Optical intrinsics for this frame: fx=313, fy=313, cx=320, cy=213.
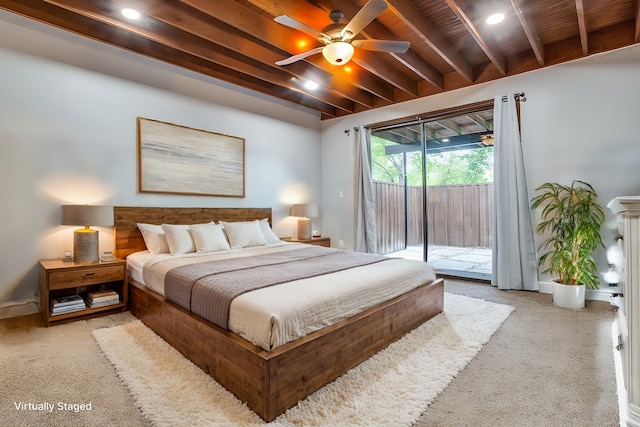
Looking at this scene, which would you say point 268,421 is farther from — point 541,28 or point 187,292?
point 541,28

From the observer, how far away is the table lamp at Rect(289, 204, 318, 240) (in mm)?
4867

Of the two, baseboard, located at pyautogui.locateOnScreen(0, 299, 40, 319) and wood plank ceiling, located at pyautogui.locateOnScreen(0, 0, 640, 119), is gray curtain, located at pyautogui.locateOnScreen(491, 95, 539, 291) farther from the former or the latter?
baseboard, located at pyautogui.locateOnScreen(0, 299, 40, 319)

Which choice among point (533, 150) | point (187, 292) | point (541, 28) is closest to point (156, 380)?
point (187, 292)

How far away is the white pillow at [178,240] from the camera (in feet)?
10.7

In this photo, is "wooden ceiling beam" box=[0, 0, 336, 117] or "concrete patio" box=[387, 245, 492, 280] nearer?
"wooden ceiling beam" box=[0, 0, 336, 117]

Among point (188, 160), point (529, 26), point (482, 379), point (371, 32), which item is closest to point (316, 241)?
point (188, 160)

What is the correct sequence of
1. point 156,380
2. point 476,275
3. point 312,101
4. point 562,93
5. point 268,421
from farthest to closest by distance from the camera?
1. point 312,101
2. point 476,275
3. point 562,93
4. point 156,380
5. point 268,421

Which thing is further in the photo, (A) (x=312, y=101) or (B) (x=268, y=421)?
(A) (x=312, y=101)

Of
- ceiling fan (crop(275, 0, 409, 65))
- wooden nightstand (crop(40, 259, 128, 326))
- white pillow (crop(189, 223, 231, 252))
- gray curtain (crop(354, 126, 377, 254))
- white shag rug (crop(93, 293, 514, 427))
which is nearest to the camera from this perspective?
white shag rug (crop(93, 293, 514, 427))

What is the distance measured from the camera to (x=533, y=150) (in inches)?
148

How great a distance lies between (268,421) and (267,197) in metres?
3.68

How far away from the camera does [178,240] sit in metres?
3.29

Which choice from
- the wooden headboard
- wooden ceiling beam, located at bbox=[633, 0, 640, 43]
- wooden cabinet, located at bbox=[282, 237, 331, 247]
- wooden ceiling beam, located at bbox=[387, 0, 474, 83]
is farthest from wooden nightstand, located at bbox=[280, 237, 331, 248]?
wooden ceiling beam, located at bbox=[633, 0, 640, 43]

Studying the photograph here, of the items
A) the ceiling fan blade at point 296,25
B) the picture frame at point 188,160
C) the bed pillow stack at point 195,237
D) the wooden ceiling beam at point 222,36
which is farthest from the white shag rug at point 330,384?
the wooden ceiling beam at point 222,36
